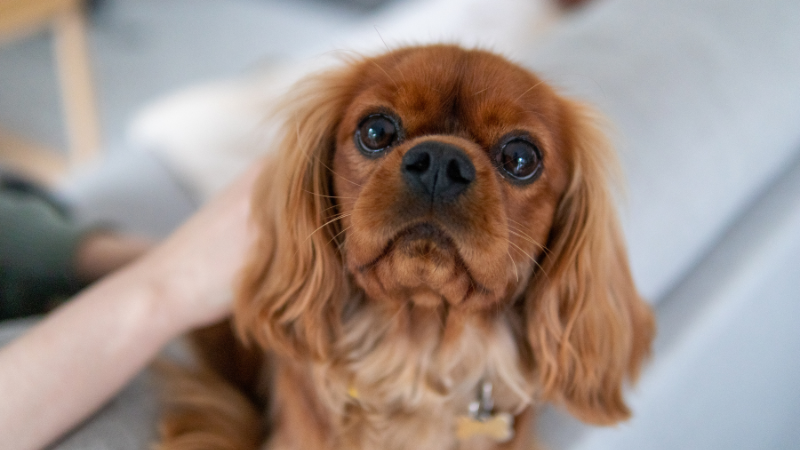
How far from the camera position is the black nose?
2.54ft

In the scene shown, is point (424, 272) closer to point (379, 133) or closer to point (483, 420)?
point (379, 133)

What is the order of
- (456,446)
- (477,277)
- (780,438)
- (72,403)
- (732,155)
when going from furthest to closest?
1. (780,438)
2. (732,155)
3. (456,446)
4. (72,403)
5. (477,277)

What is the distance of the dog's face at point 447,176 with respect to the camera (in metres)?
0.79

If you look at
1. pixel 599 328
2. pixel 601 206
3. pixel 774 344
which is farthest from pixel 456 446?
pixel 774 344

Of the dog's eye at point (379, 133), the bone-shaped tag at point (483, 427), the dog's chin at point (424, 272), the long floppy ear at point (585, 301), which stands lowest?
the bone-shaped tag at point (483, 427)

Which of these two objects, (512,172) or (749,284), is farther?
(749,284)

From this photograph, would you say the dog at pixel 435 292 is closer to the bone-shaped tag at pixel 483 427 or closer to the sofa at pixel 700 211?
the bone-shaped tag at pixel 483 427

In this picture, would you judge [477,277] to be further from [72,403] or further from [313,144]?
[72,403]

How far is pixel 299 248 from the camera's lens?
985 millimetres

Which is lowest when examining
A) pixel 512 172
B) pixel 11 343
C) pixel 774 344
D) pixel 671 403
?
pixel 774 344

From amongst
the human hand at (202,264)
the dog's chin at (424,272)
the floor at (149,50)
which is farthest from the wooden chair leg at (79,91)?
the dog's chin at (424,272)

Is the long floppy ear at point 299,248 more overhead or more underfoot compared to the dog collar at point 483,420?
more overhead

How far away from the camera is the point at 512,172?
0.91 m

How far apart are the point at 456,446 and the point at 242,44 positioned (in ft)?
12.4
